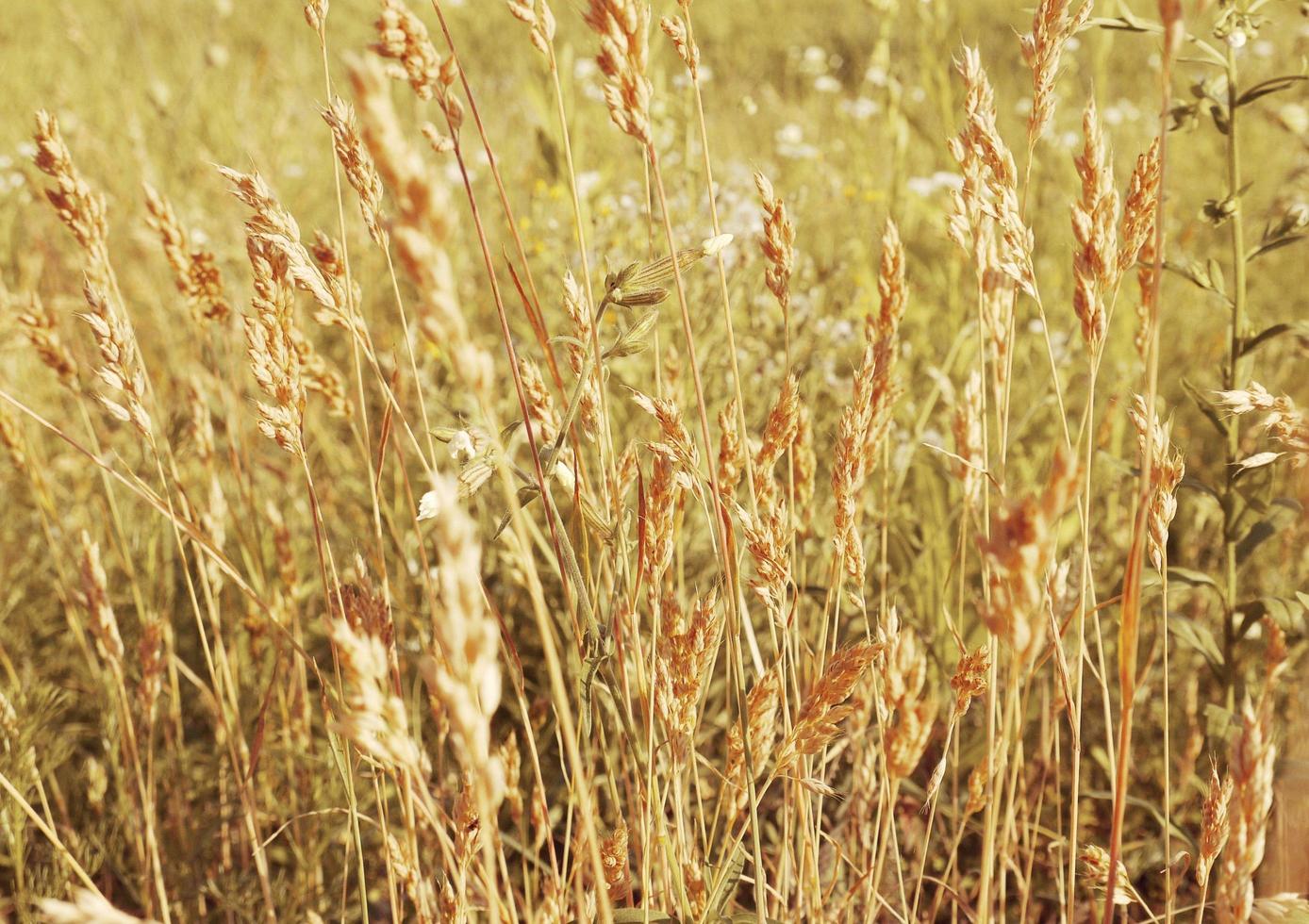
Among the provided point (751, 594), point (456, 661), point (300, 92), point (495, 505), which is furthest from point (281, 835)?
point (300, 92)

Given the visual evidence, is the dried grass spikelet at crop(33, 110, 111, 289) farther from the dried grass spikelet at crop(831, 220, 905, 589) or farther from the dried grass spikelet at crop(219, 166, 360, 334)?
the dried grass spikelet at crop(831, 220, 905, 589)

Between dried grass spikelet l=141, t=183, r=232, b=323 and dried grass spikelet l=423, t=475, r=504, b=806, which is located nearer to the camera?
dried grass spikelet l=423, t=475, r=504, b=806

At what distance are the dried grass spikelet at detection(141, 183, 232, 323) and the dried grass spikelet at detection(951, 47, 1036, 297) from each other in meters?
0.77

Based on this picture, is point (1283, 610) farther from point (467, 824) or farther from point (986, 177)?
point (467, 824)

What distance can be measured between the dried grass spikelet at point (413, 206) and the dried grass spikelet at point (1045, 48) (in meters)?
0.55

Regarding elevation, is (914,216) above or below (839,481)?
above

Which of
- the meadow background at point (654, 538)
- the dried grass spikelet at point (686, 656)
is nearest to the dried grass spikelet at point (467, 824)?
the meadow background at point (654, 538)

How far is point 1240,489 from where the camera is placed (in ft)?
4.17

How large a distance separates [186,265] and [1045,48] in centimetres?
85

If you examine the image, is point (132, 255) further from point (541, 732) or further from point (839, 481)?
point (839, 481)

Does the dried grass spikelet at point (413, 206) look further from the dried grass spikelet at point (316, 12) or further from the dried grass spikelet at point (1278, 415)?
the dried grass spikelet at point (1278, 415)

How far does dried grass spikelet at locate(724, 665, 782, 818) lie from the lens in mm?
745

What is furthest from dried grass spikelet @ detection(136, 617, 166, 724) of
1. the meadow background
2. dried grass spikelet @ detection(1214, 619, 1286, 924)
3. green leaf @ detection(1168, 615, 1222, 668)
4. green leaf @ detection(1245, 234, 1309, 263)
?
green leaf @ detection(1245, 234, 1309, 263)

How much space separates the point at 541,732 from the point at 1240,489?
113 cm
